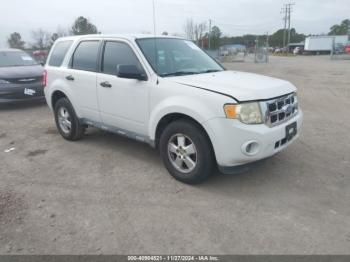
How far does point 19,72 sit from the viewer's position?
934 cm

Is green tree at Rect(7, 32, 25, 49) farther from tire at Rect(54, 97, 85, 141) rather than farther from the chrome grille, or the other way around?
the chrome grille

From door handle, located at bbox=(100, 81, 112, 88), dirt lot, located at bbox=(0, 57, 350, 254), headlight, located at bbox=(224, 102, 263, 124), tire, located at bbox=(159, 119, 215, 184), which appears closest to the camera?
dirt lot, located at bbox=(0, 57, 350, 254)

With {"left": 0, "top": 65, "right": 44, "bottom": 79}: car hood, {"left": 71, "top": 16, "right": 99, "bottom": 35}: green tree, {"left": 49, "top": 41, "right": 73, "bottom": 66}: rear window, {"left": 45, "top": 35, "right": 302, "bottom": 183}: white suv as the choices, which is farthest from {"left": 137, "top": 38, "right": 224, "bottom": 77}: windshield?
{"left": 71, "top": 16, "right": 99, "bottom": 35}: green tree

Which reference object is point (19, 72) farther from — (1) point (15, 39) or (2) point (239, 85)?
(1) point (15, 39)

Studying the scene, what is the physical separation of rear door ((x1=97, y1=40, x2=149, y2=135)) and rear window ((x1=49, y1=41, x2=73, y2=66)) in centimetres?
118

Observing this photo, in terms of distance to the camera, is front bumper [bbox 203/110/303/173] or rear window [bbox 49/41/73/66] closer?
front bumper [bbox 203/110/303/173]

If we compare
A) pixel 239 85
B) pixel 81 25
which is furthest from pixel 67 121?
pixel 81 25

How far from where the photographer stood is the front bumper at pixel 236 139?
364cm

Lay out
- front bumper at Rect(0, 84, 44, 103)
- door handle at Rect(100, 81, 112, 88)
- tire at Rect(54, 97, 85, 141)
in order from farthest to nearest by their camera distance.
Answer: front bumper at Rect(0, 84, 44, 103) < tire at Rect(54, 97, 85, 141) < door handle at Rect(100, 81, 112, 88)

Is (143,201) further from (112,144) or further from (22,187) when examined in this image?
(112,144)

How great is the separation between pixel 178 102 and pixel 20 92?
6.68 m

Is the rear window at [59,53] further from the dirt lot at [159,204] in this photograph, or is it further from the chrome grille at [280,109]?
the chrome grille at [280,109]

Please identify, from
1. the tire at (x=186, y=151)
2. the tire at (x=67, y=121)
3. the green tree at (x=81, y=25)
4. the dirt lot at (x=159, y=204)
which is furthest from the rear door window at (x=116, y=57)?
the green tree at (x=81, y=25)

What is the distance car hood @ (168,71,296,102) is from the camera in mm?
3719
